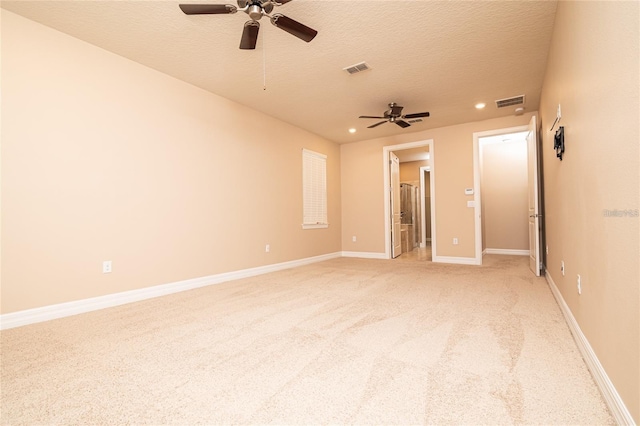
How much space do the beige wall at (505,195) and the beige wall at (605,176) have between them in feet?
17.1

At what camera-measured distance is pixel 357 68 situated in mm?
3613

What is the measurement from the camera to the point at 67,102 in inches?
115

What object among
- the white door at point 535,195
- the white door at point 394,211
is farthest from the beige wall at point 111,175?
the white door at point 535,195

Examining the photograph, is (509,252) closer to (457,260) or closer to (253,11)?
(457,260)

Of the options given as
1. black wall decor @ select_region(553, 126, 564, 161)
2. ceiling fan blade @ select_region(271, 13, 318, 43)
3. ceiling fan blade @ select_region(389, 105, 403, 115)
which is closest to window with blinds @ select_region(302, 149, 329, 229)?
ceiling fan blade @ select_region(389, 105, 403, 115)

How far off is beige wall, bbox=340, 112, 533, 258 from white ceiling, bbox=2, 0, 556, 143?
1199 mm

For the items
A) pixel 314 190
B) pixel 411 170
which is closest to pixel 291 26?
pixel 314 190

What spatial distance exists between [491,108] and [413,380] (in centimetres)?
488

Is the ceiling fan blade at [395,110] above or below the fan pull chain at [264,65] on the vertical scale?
below

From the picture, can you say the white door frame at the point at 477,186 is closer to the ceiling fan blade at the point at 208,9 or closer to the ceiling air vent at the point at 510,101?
the ceiling air vent at the point at 510,101

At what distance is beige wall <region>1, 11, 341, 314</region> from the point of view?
104 inches

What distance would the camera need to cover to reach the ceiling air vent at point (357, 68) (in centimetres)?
354

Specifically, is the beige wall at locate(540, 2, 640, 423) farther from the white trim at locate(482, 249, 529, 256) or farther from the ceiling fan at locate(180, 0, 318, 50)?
the white trim at locate(482, 249, 529, 256)

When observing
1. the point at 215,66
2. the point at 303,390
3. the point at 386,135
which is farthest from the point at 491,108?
the point at 303,390
